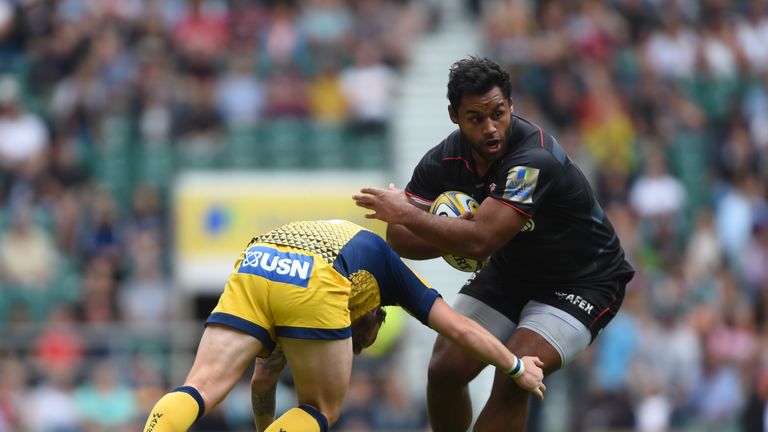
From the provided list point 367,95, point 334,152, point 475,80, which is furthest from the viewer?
point 367,95

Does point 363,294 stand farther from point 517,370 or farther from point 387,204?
point 517,370

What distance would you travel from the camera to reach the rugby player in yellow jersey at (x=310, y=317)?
7.03 meters

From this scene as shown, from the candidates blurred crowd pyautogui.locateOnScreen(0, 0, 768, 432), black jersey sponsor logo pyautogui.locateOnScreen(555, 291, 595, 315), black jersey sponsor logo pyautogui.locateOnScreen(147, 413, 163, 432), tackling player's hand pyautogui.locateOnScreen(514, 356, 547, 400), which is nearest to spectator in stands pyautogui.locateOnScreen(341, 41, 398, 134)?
blurred crowd pyautogui.locateOnScreen(0, 0, 768, 432)

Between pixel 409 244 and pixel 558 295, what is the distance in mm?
955

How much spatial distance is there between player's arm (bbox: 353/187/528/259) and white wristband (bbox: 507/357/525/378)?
0.62m

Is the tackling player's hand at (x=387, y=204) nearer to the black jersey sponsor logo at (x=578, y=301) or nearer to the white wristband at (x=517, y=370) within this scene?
the white wristband at (x=517, y=370)

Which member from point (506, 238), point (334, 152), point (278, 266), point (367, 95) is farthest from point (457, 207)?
point (367, 95)

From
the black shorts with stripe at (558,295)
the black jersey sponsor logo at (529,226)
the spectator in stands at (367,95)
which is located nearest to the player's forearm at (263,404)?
the black shorts with stripe at (558,295)

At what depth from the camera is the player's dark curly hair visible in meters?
7.43

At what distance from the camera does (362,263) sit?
732 centimetres

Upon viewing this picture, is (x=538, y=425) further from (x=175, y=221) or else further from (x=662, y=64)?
(x=662, y=64)

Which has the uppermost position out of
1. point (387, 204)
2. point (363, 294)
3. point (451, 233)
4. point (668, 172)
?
point (387, 204)

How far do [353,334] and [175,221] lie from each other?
8.07 metres

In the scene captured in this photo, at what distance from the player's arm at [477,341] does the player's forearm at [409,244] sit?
801 millimetres
